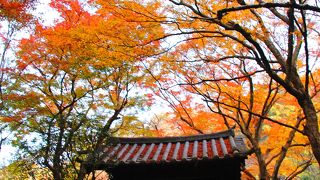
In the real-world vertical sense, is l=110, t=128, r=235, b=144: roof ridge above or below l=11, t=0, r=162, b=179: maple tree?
below

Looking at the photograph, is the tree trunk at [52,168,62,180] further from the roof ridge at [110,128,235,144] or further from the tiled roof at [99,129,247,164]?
the roof ridge at [110,128,235,144]

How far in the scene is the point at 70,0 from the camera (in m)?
13.0

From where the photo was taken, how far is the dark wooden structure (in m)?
6.67

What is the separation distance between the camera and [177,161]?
6.64 meters

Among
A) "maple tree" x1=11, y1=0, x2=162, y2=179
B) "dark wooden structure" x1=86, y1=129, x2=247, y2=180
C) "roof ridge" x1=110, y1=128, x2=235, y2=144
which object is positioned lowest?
"dark wooden structure" x1=86, y1=129, x2=247, y2=180

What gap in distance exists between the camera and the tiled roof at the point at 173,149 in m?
6.80

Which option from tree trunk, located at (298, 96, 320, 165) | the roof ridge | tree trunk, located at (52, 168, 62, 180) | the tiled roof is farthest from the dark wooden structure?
tree trunk, located at (298, 96, 320, 165)

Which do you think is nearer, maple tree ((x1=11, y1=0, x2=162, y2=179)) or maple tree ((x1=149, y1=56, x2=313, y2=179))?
maple tree ((x1=11, y1=0, x2=162, y2=179))

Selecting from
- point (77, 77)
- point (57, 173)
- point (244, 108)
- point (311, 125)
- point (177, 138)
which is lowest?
point (57, 173)

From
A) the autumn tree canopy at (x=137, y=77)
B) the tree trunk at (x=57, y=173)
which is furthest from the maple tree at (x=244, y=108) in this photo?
the tree trunk at (x=57, y=173)

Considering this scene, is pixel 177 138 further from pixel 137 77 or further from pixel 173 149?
pixel 137 77

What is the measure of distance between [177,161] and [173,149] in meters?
1.29

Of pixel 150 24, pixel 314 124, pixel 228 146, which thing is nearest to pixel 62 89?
pixel 150 24

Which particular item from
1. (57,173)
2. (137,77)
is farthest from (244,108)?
(57,173)
